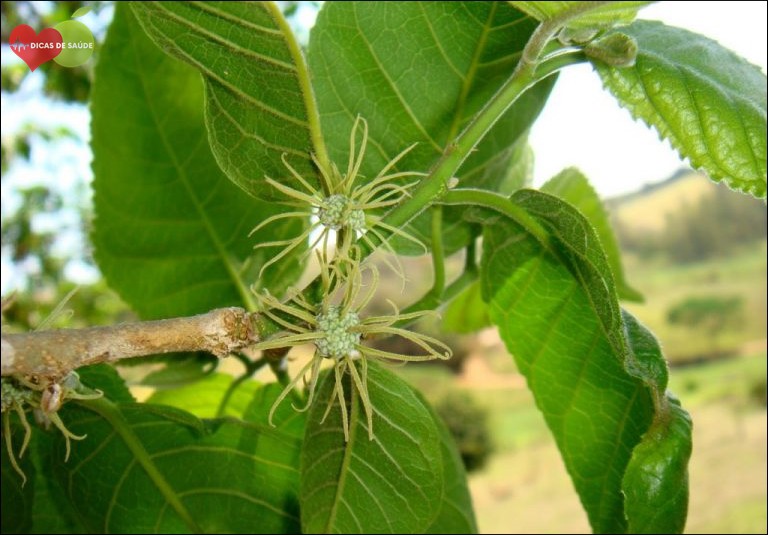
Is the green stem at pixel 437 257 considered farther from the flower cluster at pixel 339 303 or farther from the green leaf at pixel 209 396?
the green leaf at pixel 209 396

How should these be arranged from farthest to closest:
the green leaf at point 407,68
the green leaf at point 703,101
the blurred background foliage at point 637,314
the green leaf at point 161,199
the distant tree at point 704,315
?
the distant tree at point 704,315 → the blurred background foliage at point 637,314 → the green leaf at point 161,199 → the green leaf at point 407,68 → the green leaf at point 703,101

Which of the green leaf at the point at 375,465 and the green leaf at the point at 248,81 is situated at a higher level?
the green leaf at the point at 248,81

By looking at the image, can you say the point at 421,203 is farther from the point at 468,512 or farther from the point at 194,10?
the point at 468,512

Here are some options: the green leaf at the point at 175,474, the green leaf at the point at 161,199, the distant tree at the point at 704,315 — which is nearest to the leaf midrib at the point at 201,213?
the green leaf at the point at 161,199

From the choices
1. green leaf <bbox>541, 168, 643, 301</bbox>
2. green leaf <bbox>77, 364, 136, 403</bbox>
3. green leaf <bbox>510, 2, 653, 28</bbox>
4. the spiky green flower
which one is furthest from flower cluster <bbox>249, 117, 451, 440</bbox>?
green leaf <bbox>541, 168, 643, 301</bbox>

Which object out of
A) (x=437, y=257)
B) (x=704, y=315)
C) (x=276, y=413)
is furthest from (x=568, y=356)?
(x=704, y=315)

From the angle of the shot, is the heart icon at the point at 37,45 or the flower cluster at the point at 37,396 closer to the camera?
the flower cluster at the point at 37,396

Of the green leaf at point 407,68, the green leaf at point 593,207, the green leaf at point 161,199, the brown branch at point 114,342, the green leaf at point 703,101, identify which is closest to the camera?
the brown branch at point 114,342
